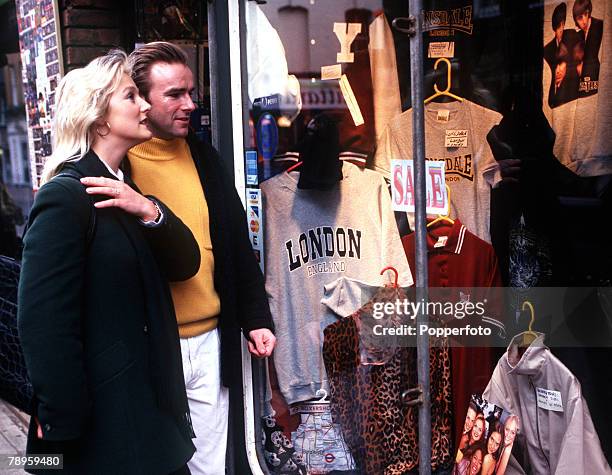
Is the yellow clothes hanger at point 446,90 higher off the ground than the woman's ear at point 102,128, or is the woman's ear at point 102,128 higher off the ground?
the yellow clothes hanger at point 446,90

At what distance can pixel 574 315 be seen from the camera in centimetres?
345

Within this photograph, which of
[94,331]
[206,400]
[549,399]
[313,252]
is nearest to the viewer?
[94,331]

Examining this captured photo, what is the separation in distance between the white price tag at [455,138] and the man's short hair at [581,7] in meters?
0.68

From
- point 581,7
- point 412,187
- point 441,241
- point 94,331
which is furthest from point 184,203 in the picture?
point 581,7

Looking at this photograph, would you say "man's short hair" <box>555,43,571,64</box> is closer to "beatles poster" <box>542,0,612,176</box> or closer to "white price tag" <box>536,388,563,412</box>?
"beatles poster" <box>542,0,612,176</box>

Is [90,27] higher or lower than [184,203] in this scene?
higher

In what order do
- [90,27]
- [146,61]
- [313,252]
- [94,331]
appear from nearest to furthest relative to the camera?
[94,331] → [146,61] → [313,252] → [90,27]

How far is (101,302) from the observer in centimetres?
226

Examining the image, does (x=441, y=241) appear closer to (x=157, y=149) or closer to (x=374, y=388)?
(x=374, y=388)

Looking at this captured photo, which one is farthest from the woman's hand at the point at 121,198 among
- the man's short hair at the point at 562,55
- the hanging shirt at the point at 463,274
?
the man's short hair at the point at 562,55

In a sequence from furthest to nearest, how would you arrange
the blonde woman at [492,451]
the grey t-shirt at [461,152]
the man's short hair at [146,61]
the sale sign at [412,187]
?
1. the grey t-shirt at [461,152]
2. the sale sign at [412,187]
3. the blonde woman at [492,451]
4. the man's short hair at [146,61]

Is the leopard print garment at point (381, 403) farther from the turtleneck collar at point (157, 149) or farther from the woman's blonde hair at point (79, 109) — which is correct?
the woman's blonde hair at point (79, 109)

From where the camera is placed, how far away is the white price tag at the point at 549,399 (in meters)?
3.04

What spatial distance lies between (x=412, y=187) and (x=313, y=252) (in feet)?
1.77
